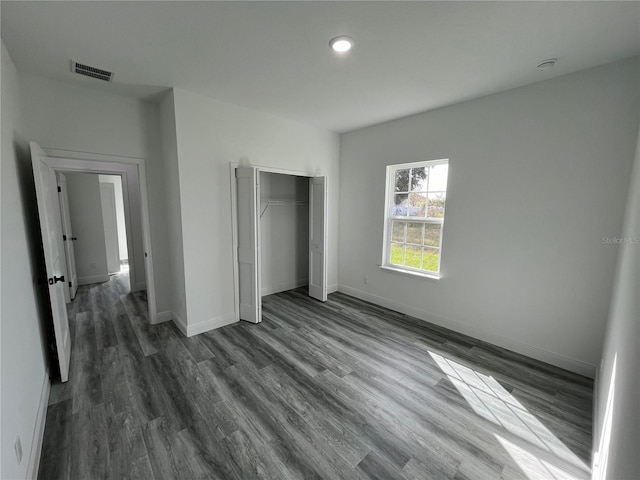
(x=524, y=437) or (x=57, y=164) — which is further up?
(x=57, y=164)

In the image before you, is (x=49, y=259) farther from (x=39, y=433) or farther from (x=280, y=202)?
(x=280, y=202)

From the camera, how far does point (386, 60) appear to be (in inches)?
86.3

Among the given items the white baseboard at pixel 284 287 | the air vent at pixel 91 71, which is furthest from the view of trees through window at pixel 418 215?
the air vent at pixel 91 71

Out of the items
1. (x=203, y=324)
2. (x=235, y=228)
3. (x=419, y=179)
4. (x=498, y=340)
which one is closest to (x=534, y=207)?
(x=419, y=179)

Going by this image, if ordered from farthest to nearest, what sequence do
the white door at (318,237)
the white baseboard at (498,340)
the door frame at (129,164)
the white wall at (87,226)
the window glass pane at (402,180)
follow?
1. the white wall at (87,226)
2. the white door at (318,237)
3. the window glass pane at (402,180)
4. the door frame at (129,164)
5. the white baseboard at (498,340)

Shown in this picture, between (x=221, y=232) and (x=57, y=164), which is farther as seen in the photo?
(x=57, y=164)

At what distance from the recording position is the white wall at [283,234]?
176 inches

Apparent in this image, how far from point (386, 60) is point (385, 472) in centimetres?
296

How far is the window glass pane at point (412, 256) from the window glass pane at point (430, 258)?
74 mm

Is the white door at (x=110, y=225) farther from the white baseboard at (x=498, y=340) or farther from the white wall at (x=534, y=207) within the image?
the white wall at (x=534, y=207)

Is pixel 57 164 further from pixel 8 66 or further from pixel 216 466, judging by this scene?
pixel 216 466

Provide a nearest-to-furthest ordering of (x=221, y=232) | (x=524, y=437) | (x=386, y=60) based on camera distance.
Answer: (x=524, y=437)
(x=386, y=60)
(x=221, y=232)

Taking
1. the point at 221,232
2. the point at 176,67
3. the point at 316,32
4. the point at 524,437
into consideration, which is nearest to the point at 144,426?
the point at 221,232

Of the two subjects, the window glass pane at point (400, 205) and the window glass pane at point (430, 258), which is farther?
the window glass pane at point (400, 205)
